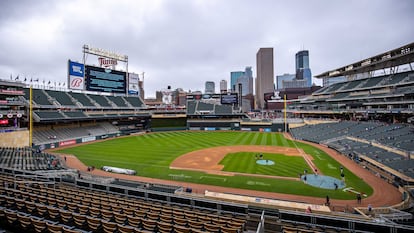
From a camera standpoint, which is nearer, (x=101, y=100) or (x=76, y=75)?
(x=76, y=75)

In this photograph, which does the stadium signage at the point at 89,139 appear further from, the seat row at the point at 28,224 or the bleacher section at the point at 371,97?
the bleacher section at the point at 371,97

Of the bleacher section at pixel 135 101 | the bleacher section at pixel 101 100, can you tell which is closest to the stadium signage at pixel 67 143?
the bleacher section at pixel 101 100

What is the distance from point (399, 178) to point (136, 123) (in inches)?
2290

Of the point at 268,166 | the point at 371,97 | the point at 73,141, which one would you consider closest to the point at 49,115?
the point at 73,141

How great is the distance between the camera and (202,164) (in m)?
26.4

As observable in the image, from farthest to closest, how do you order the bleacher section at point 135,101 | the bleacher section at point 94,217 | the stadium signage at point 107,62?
1. the bleacher section at point 135,101
2. the stadium signage at point 107,62
3. the bleacher section at point 94,217

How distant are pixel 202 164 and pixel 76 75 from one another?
37.7 meters

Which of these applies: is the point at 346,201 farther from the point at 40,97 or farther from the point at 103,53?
the point at 103,53

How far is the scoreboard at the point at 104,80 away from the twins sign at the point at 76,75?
1.60 m

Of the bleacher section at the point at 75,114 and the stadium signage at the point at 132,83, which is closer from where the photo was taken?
the bleacher section at the point at 75,114

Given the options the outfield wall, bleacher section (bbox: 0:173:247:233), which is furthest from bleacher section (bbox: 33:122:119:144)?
bleacher section (bbox: 0:173:247:233)

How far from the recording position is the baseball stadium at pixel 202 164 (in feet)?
25.1

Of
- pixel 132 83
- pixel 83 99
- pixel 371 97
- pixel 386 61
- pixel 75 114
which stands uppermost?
pixel 386 61

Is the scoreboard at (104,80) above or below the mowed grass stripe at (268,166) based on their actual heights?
above
